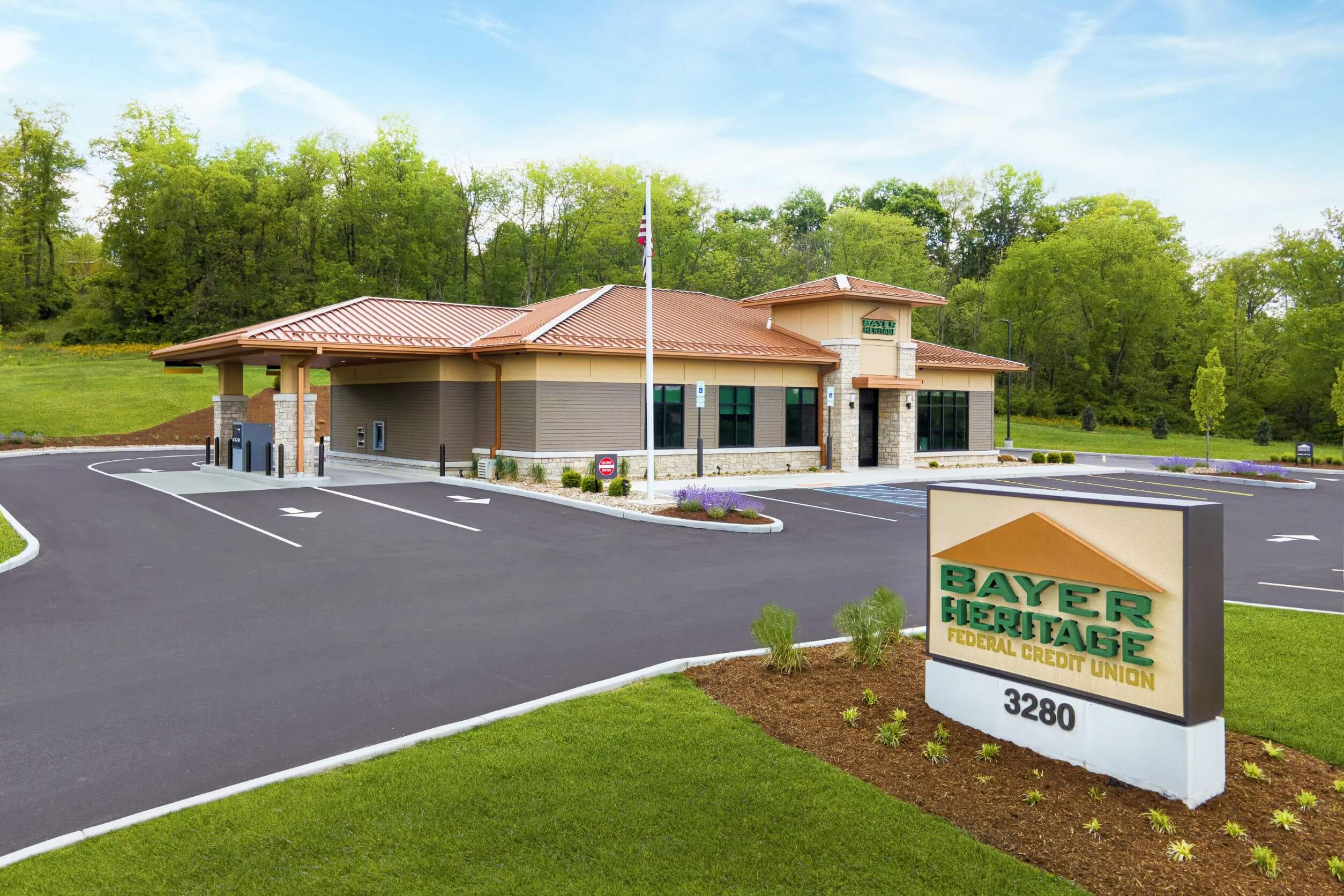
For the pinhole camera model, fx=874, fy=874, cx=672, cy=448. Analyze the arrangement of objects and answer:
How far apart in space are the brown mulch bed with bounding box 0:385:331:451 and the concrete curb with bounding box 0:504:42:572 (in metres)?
21.9

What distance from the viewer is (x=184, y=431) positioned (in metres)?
41.3

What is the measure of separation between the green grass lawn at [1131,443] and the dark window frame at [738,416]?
A: 79.8 feet

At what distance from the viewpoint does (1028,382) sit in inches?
2574

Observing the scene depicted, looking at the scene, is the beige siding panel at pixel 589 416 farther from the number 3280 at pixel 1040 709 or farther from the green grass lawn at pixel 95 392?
the green grass lawn at pixel 95 392

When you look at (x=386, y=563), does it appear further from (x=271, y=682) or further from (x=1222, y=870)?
(x=1222, y=870)

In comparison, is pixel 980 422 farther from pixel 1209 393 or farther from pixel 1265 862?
pixel 1265 862

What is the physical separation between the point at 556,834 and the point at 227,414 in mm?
27707

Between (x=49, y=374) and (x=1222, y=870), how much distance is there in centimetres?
5618

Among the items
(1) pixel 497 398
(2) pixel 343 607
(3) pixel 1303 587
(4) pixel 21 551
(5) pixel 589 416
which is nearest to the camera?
(2) pixel 343 607

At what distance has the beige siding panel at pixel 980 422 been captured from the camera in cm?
3512

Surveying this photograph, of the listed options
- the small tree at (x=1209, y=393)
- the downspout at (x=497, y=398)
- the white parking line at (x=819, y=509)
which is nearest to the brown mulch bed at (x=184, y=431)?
the downspout at (x=497, y=398)

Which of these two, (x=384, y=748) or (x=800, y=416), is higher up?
(x=800, y=416)

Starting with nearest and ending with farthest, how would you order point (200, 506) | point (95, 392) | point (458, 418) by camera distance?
point (200, 506) < point (458, 418) < point (95, 392)

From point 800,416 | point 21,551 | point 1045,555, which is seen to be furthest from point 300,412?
point 1045,555
